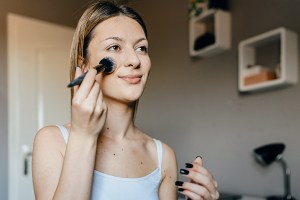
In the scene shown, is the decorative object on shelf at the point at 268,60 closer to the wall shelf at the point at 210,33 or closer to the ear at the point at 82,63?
the wall shelf at the point at 210,33

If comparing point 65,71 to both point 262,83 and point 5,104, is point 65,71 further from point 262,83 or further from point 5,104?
point 262,83

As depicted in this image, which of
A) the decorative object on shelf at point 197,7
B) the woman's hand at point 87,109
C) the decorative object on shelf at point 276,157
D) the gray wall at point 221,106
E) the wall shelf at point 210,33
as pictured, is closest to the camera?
the woman's hand at point 87,109

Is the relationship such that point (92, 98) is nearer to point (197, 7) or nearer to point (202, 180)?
point (202, 180)

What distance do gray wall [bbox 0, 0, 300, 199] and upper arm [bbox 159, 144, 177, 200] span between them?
1070mm

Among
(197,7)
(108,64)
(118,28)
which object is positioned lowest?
(108,64)

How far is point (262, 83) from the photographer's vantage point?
192 cm

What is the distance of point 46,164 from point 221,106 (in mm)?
1719

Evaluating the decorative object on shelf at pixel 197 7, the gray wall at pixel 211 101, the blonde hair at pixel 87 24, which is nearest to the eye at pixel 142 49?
the blonde hair at pixel 87 24

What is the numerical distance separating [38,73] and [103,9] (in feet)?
6.32

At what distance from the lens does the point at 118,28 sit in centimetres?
94

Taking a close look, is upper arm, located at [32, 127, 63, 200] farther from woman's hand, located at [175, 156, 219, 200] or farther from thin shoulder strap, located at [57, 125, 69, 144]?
woman's hand, located at [175, 156, 219, 200]

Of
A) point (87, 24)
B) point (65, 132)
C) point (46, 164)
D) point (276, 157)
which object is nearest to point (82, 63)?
point (87, 24)

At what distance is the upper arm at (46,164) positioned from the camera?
75cm

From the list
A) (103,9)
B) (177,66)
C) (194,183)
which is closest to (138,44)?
(103,9)
